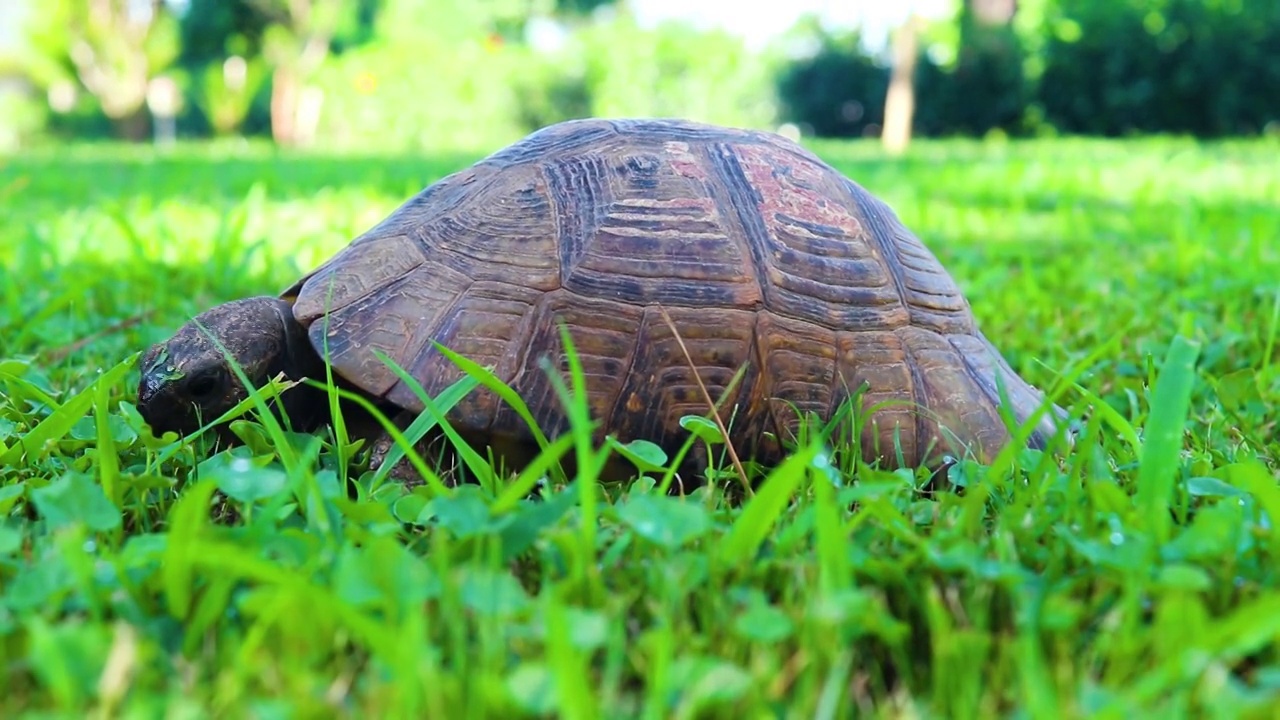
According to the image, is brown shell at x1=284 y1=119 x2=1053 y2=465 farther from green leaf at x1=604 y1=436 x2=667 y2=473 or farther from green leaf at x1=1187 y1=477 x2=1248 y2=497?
green leaf at x1=1187 y1=477 x2=1248 y2=497

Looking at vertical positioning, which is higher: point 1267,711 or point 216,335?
point 216,335

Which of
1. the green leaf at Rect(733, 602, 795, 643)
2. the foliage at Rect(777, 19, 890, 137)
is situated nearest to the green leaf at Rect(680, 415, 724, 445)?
the green leaf at Rect(733, 602, 795, 643)

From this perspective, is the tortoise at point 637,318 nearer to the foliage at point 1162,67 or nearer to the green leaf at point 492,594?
the green leaf at point 492,594

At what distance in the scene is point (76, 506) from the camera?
120cm

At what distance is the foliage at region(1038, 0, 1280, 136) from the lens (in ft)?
49.4

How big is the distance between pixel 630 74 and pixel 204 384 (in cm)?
2243

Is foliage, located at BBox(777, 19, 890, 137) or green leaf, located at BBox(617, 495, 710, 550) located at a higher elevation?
foliage, located at BBox(777, 19, 890, 137)

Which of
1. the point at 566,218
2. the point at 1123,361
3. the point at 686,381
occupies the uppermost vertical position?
the point at 566,218

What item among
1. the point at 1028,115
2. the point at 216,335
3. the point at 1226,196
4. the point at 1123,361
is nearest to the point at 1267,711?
the point at 216,335

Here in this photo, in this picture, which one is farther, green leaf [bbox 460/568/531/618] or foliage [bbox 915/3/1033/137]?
foliage [bbox 915/3/1033/137]

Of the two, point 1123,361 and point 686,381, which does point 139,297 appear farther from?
point 1123,361

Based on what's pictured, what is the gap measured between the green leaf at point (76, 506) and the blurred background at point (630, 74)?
14.2 meters

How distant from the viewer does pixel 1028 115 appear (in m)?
16.9

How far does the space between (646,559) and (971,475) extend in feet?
2.03
